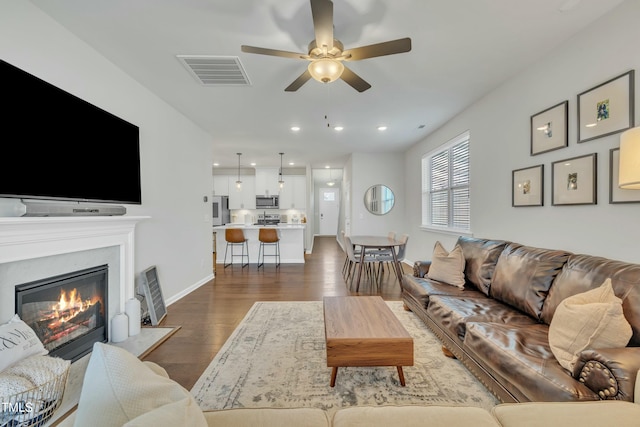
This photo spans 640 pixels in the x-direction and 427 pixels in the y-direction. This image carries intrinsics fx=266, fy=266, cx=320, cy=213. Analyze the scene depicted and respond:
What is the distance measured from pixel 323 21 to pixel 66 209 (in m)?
2.22

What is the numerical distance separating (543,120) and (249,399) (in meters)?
3.39

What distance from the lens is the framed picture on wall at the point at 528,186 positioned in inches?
100

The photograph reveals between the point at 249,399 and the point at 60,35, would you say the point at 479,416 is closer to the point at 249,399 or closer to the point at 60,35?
the point at 249,399

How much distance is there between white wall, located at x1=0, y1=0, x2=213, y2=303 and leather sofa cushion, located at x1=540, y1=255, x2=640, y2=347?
11.9ft

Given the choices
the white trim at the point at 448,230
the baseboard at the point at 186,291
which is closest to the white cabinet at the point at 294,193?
the baseboard at the point at 186,291

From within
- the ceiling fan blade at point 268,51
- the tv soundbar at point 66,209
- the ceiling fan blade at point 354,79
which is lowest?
the tv soundbar at point 66,209

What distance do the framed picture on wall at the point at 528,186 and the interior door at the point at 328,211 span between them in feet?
31.3

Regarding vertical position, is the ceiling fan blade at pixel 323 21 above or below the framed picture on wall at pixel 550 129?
above

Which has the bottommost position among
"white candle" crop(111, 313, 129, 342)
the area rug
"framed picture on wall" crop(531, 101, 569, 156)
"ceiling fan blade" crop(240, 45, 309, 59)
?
the area rug

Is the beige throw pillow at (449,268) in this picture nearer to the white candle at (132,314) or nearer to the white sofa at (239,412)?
the white sofa at (239,412)

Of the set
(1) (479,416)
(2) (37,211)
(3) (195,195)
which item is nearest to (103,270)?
(2) (37,211)

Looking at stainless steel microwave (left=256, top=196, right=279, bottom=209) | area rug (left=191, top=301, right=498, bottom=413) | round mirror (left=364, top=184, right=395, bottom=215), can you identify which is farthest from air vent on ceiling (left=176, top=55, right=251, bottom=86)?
stainless steel microwave (left=256, top=196, right=279, bottom=209)

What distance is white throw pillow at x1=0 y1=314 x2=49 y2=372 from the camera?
1.45 meters

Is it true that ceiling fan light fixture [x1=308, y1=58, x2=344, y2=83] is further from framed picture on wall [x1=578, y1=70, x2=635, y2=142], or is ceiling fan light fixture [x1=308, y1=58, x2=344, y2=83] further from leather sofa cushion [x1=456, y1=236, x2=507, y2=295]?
leather sofa cushion [x1=456, y1=236, x2=507, y2=295]
